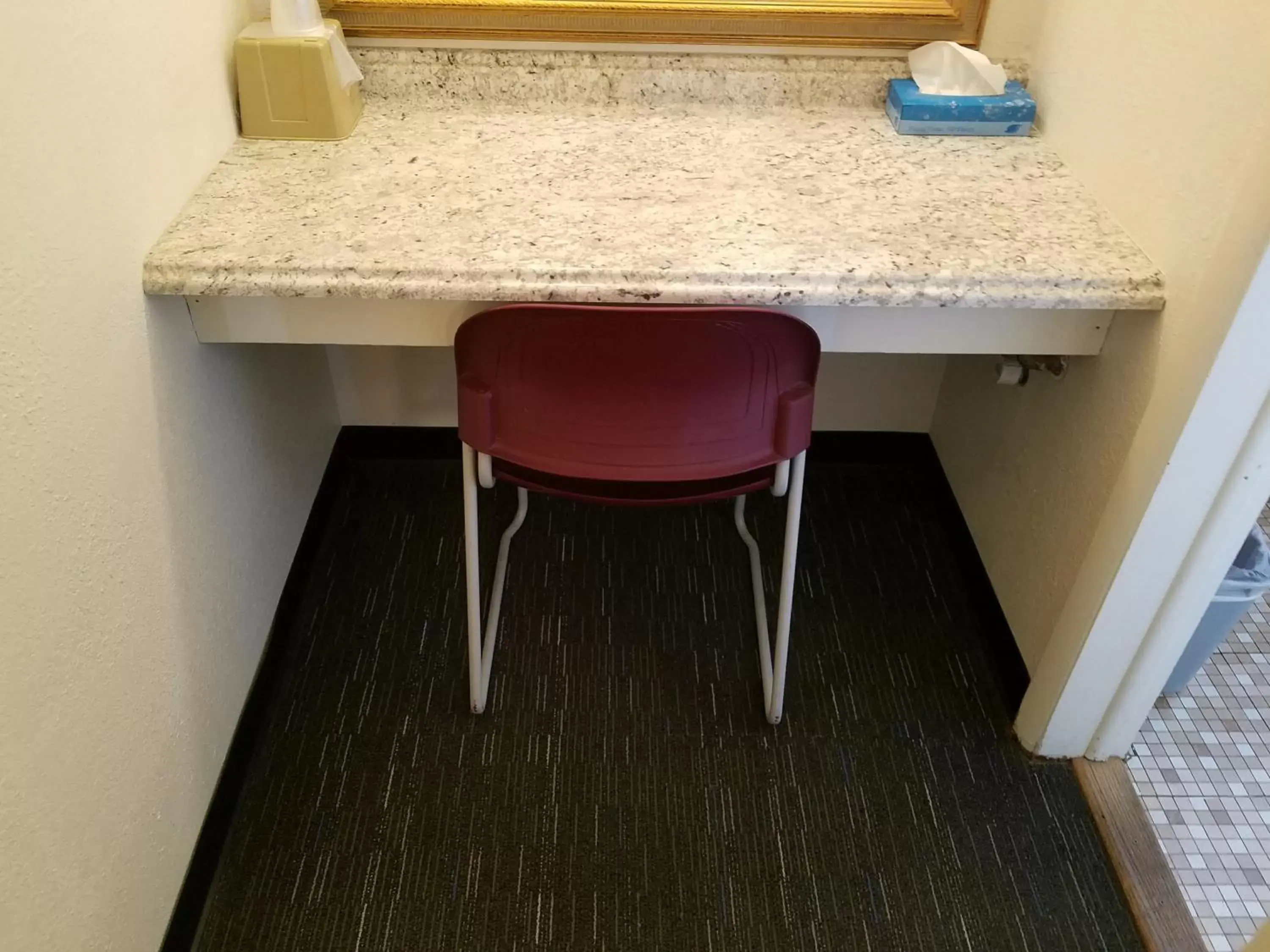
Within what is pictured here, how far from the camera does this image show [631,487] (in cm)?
123

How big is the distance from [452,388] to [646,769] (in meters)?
0.80

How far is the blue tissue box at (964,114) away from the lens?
1331 mm

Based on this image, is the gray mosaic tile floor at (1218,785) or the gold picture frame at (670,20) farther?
the gold picture frame at (670,20)

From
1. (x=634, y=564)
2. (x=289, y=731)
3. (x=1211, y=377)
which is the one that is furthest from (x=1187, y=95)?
(x=289, y=731)

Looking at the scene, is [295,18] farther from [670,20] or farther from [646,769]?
[646,769]

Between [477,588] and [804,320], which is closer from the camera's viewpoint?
[804,320]

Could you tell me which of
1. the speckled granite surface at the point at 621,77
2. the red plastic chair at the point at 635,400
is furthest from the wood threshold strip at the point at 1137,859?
the speckled granite surface at the point at 621,77

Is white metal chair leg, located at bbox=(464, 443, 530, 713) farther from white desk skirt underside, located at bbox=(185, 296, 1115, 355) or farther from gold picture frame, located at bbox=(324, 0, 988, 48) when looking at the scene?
gold picture frame, located at bbox=(324, 0, 988, 48)

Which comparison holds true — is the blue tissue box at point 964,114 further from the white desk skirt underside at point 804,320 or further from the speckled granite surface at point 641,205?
the white desk skirt underside at point 804,320

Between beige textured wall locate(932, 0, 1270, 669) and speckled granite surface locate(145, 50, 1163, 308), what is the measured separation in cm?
6

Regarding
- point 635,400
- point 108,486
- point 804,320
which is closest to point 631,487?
point 635,400

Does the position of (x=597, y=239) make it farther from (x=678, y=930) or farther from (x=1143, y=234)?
(x=678, y=930)

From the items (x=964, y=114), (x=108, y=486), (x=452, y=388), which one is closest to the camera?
(x=108, y=486)

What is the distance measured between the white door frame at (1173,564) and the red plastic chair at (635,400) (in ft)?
1.33
